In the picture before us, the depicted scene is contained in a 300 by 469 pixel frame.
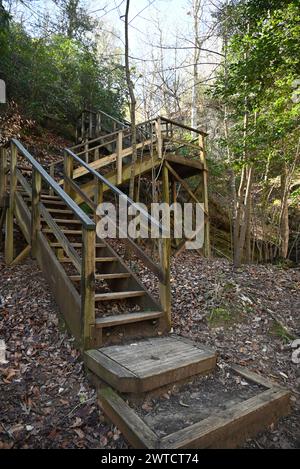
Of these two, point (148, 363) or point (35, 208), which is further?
point (35, 208)

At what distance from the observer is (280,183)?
1108 centimetres

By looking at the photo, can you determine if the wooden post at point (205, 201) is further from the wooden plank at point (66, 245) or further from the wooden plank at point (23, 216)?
the wooden plank at point (66, 245)

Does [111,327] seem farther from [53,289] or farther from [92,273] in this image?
[53,289]

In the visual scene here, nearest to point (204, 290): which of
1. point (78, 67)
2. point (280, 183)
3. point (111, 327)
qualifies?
point (111, 327)

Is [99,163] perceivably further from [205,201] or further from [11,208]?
[205,201]

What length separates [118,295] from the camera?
11.8ft

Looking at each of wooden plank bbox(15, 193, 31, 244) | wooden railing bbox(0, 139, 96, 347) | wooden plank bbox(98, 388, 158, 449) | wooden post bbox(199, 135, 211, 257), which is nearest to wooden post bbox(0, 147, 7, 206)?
wooden railing bbox(0, 139, 96, 347)

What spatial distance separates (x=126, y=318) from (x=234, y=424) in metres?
1.51

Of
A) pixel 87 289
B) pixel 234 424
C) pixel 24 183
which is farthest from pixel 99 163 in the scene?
pixel 234 424

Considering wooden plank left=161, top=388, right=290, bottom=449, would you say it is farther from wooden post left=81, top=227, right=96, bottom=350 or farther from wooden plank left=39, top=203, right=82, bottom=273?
wooden plank left=39, top=203, right=82, bottom=273

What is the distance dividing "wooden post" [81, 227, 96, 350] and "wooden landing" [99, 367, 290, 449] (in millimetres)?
620

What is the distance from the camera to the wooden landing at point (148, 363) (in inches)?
98.4
